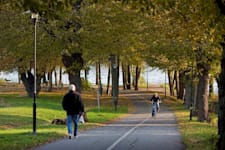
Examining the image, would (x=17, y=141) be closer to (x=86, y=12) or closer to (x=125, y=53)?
(x=86, y=12)

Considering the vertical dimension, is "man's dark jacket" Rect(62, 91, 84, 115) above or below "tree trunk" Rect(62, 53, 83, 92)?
below

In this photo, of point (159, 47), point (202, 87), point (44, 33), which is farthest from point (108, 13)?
point (202, 87)

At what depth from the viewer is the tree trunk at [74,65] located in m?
30.3

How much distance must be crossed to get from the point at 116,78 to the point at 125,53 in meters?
23.9

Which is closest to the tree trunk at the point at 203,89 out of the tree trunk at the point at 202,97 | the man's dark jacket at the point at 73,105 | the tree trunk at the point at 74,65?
the tree trunk at the point at 202,97

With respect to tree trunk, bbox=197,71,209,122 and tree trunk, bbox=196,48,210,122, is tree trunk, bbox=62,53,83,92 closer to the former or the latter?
tree trunk, bbox=196,48,210,122

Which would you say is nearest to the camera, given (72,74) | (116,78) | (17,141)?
(17,141)

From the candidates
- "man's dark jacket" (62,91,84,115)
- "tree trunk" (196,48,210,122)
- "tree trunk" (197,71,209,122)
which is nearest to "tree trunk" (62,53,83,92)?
"tree trunk" (196,48,210,122)

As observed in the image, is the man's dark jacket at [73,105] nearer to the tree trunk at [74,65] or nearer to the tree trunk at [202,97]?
the tree trunk at [74,65]

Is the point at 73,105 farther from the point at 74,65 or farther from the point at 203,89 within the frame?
the point at 203,89

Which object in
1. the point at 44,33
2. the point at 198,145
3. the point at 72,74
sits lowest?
the point at 198,145

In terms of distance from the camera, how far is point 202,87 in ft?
115

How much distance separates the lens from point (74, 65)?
30297 millimetres

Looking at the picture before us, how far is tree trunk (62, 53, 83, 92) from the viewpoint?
30328 mm
